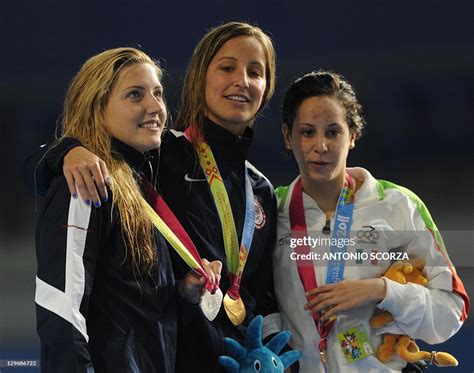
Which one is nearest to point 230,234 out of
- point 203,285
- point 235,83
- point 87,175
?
point 203,285

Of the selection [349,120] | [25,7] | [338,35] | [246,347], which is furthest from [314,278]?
[25,7]

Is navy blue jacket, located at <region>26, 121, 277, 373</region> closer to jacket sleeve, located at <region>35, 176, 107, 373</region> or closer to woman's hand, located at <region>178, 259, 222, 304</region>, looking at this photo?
woman's hand, located at <region>178, 259, 222, 304</region>

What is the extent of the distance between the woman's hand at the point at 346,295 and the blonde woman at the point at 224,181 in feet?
0.68

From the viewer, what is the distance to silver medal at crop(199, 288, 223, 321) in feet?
7.81

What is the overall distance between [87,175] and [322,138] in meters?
1.00

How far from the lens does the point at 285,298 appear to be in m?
2.76

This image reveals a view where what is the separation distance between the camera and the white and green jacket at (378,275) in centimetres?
264

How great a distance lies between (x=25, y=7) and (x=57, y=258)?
9.73 feet

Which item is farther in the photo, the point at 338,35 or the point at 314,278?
the point at 338,35

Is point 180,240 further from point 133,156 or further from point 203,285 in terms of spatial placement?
point 133,156

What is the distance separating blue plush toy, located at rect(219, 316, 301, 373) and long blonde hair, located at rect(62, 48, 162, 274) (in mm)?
464

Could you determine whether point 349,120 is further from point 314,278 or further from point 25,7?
point 25,7

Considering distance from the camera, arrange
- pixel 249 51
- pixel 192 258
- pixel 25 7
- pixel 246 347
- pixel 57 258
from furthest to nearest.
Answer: pixel 25 7 < pixel 249 51 < pixel 246 347 < pixel 192 258 < pixel 57 258

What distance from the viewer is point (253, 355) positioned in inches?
95.7
